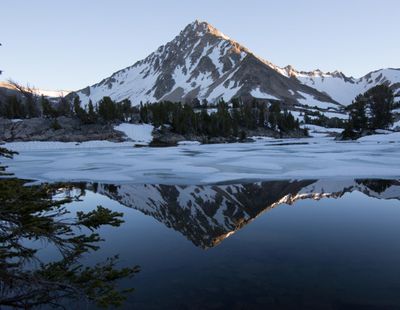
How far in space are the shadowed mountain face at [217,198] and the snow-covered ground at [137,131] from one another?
229 feet

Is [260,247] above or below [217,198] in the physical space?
above

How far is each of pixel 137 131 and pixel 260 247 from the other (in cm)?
8926

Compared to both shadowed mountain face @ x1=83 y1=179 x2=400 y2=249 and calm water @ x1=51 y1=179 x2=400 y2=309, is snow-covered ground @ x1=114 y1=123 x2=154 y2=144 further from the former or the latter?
calm water @ x1=51 y1=179 x2=400 y2=309

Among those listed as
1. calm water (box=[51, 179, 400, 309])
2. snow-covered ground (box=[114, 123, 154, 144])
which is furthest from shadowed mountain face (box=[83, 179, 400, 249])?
snow-covered ground (box=[114, 123, 154, 144])

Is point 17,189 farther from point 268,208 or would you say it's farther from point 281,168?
point 281,168

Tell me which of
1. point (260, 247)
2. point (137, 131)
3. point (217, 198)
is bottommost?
point (137, 131)

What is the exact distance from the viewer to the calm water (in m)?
7.31

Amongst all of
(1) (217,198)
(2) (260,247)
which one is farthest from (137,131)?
(2) (260,247)

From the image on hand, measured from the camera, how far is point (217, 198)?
1733 cm

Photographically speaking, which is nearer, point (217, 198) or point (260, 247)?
point (260, 247)

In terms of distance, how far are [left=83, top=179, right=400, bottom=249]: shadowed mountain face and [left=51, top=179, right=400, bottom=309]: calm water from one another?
5 centimetres

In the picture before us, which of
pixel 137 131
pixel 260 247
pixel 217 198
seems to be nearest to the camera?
pixel 260 247

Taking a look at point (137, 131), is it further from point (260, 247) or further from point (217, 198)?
point (260, 247)

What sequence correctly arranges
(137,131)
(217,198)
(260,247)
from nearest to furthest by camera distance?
(260,247), (217,198), (137,131)
